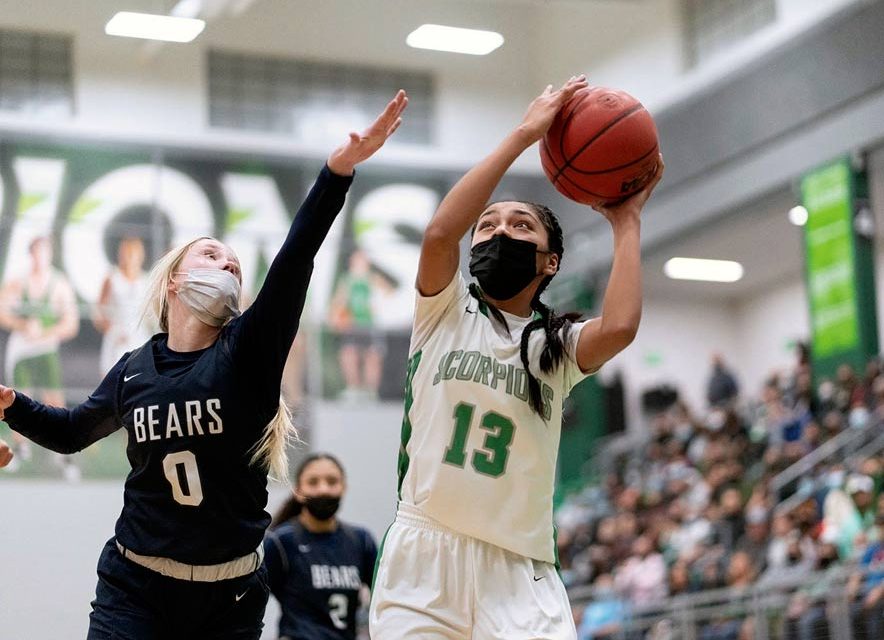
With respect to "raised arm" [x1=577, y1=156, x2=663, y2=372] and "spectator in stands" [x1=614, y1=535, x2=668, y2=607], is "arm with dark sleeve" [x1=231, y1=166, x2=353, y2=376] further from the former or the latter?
"spectator in stands" [x1=614, y1=535, x2=668, y2=607]

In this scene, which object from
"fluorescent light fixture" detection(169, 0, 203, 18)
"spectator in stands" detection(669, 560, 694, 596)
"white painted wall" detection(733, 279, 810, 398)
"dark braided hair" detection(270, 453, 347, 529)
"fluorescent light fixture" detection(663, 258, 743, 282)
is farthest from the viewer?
"white painted wall" detection(733, 279, 810, 398)

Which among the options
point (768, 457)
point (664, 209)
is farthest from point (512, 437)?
point (664, 209)

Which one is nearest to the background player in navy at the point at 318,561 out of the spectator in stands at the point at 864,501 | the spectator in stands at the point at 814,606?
the spectator in stands at the point at 814,606

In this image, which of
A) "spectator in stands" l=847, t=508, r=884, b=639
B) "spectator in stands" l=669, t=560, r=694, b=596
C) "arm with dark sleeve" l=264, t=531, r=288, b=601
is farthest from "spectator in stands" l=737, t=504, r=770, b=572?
"arm with dark sleeve" l=264, t=531, r=288, b=601

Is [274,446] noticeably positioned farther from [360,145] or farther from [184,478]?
[360,145]

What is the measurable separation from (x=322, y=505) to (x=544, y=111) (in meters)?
3.30

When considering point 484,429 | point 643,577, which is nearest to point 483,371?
point 484,429

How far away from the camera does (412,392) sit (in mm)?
4199

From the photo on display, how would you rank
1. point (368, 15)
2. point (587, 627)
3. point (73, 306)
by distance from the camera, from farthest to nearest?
point (73, 306), point (587, 627), point (368, 15)

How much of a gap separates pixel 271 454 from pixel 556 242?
3.42ft

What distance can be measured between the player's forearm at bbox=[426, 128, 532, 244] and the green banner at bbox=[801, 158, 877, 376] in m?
13.3

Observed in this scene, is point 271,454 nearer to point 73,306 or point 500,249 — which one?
point 500,249

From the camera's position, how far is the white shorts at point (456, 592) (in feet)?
12.9

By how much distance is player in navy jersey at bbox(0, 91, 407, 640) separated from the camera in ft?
13.3
